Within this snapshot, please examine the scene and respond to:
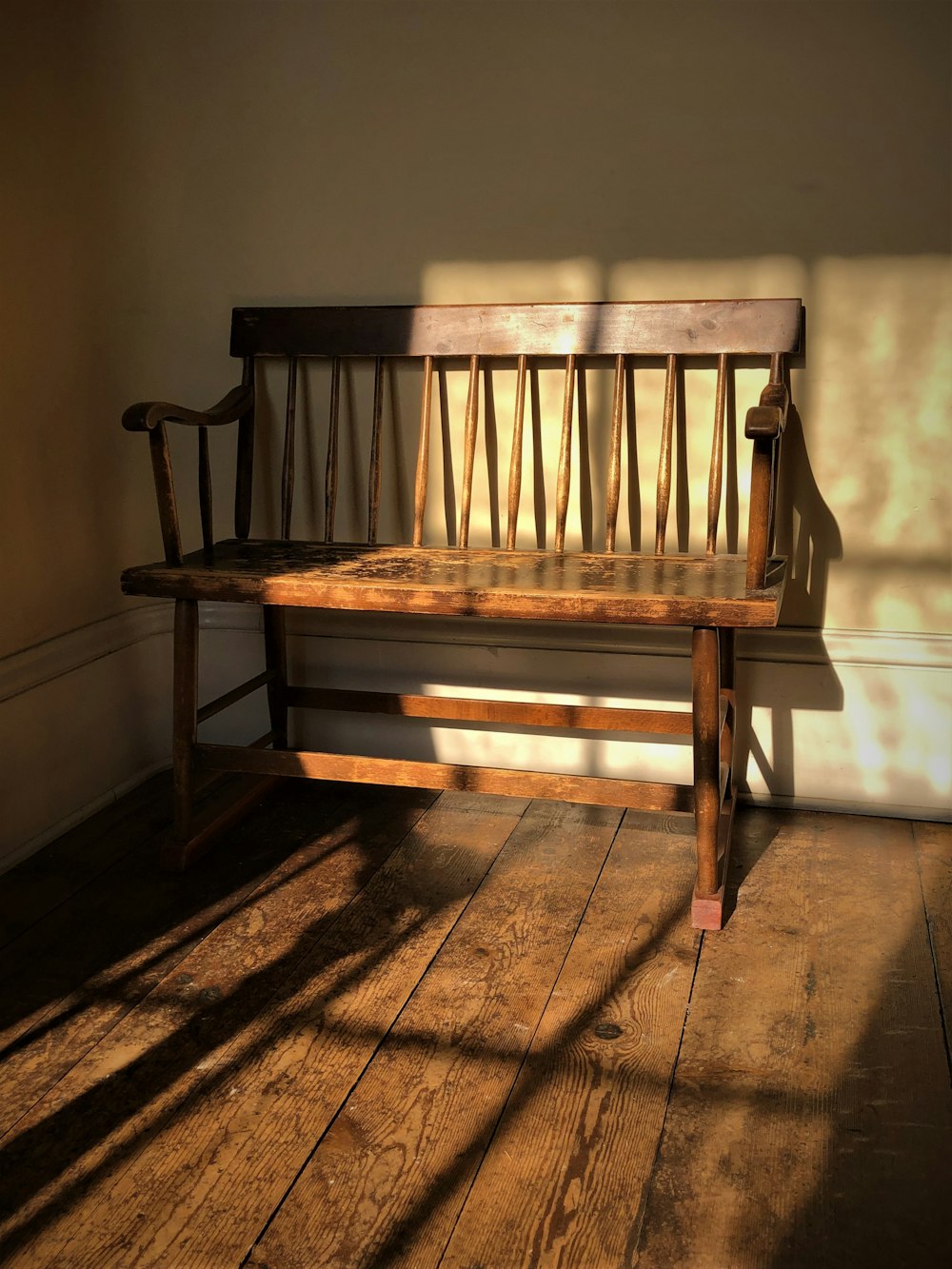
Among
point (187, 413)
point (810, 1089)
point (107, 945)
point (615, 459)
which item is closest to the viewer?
point (810, 1089)

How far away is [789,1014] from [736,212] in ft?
5.04

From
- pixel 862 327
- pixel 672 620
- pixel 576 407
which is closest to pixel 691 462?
pixel 576 407

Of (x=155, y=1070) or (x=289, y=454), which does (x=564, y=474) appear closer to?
(x=289, y=454)

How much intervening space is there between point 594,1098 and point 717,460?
127cm

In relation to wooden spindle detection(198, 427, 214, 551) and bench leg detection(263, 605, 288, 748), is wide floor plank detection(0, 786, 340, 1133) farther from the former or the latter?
wooden spindle detection(198, 427, 214, 551)

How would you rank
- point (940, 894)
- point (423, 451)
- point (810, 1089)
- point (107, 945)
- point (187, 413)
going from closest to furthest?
point (810, 1089) → point (107, 945) → point (940, 894) → point (187, 413) → point (423, 451)

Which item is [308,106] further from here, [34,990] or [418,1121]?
[418,1121]

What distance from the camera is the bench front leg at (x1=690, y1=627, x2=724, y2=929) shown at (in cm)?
200

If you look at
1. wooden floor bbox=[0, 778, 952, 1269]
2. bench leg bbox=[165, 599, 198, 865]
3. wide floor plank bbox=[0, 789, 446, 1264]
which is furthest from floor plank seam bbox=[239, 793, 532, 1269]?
bench leg bbox=[165, 599, 198, 865]

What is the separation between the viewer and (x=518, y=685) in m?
2.67

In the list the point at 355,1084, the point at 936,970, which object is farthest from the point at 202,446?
the point at 936,970

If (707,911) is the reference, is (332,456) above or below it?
above

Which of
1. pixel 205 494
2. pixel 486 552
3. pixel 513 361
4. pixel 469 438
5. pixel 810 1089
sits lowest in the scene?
pixel 810 1089

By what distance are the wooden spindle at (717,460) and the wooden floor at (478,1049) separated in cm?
65
